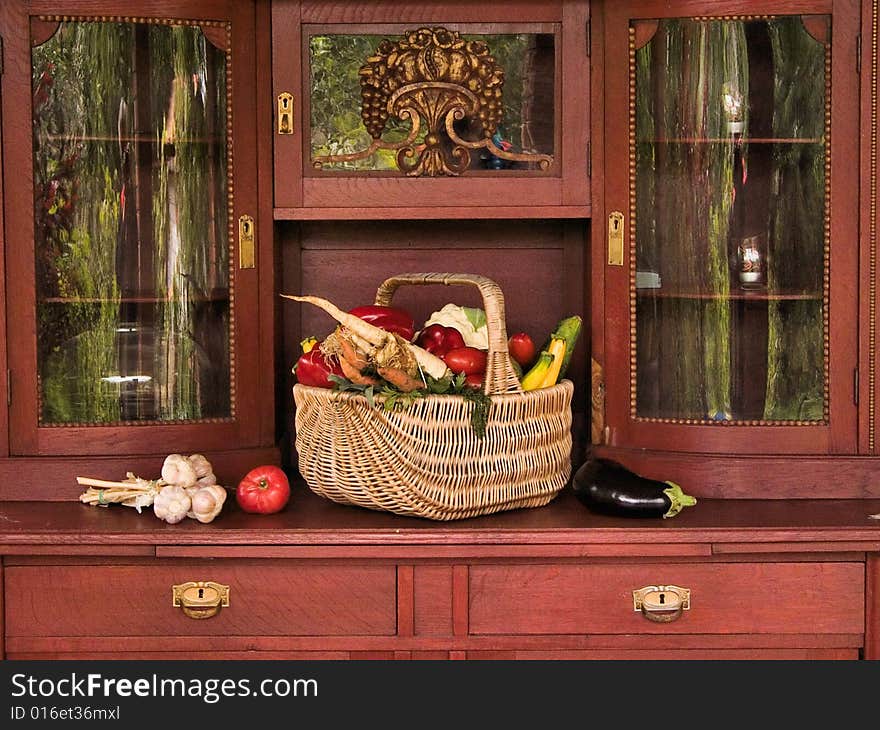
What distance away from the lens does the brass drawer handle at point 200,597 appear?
240 cm

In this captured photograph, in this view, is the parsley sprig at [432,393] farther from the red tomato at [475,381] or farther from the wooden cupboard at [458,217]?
the wooden cupboard at [458,217]

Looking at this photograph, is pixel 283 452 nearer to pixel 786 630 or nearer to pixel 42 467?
pixel 42 467

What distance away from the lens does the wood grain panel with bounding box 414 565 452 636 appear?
7.92 feet

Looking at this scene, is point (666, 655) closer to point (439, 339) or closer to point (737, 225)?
point (439, 339)

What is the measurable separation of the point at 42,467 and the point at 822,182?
1862mm

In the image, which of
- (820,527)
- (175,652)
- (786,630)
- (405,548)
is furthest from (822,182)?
(175,652)

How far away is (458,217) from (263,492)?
2.55ft

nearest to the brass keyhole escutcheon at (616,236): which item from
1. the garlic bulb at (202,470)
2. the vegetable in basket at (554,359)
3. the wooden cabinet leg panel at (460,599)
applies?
the vegetable in basket at (554,359)

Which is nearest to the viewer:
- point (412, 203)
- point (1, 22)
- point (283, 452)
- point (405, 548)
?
point (405, 548)

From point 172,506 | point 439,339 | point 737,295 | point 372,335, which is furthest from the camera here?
point 737,295

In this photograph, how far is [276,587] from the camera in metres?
2.42

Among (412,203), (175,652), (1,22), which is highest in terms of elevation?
(1,22)

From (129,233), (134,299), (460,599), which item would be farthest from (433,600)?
(129,233)

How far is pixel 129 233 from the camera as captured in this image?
2662 mm
